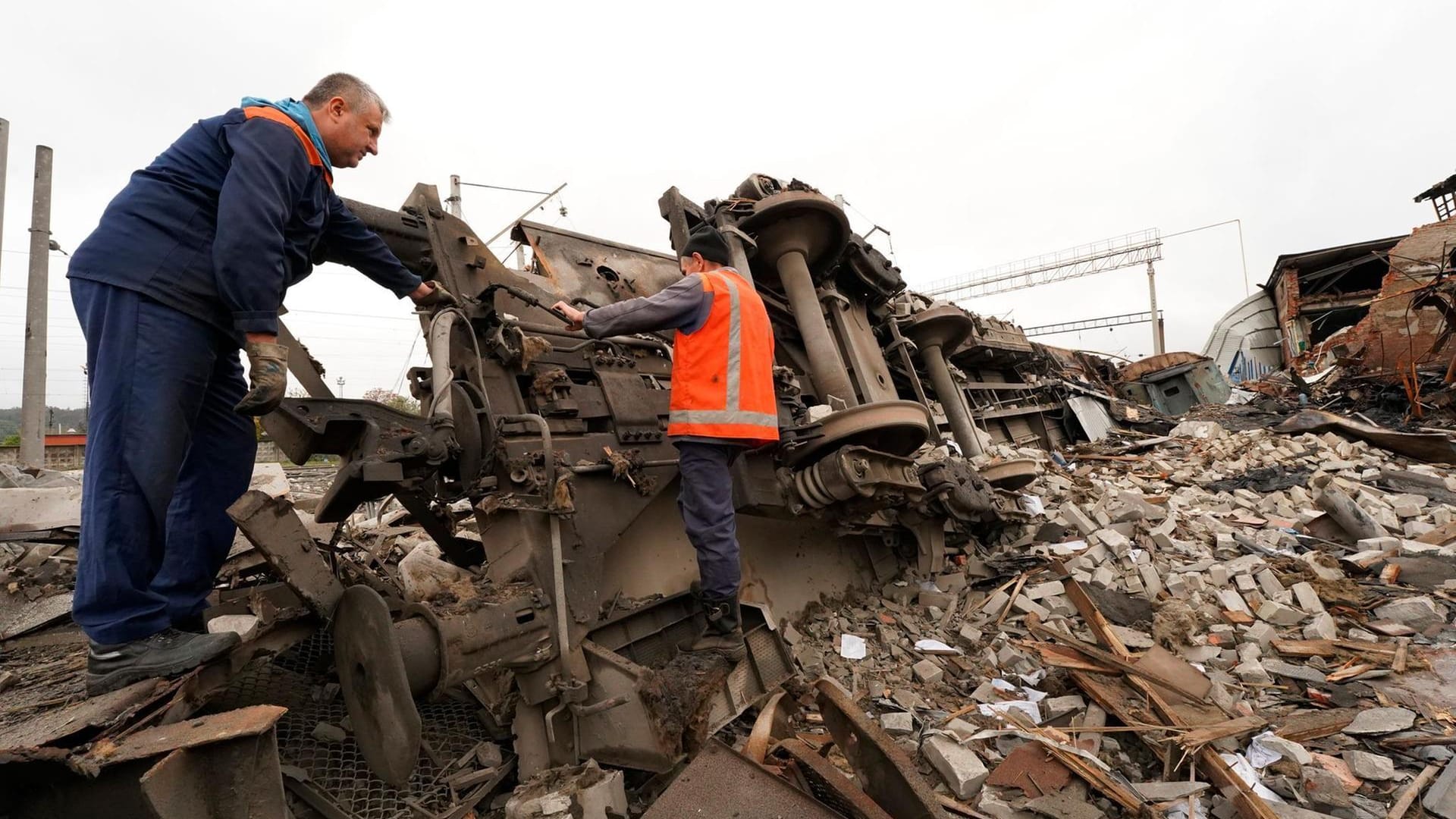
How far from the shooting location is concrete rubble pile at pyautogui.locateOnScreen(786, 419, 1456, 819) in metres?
2.11

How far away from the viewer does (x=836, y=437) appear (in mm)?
3098

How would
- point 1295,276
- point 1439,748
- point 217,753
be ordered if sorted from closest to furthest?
point 217,753, point 1439,748, point 1295,276

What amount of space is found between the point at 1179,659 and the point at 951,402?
364 cm

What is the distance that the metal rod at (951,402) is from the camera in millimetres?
6219

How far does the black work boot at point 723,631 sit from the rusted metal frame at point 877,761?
0.43 m

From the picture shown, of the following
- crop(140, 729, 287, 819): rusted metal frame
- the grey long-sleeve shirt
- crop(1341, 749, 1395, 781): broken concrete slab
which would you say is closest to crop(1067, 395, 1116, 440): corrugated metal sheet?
crop(1341, 749, 1395, 781): broken concrete slab

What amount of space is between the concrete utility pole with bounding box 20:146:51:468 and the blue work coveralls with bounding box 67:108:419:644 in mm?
6636

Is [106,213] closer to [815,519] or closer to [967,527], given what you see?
[815,519]

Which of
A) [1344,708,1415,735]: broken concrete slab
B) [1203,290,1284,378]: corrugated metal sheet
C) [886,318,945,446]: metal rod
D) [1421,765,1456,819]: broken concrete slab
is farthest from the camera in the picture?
[1203,290,1284,378]: corrugated metal sheet

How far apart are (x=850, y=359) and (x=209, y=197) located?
3693mm

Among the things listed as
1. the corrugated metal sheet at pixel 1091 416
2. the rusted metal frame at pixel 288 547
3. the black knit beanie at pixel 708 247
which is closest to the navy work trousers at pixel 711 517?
the black knit beanie at pixel 708 247

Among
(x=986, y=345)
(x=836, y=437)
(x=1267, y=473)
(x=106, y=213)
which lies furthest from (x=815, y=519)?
(x=986, y=345)

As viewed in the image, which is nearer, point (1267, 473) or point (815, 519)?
point (815, 519)

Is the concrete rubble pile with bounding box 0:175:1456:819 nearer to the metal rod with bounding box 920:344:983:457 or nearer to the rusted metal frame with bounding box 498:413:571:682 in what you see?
the rusted metal frame with bounding box 498:413:571:682
